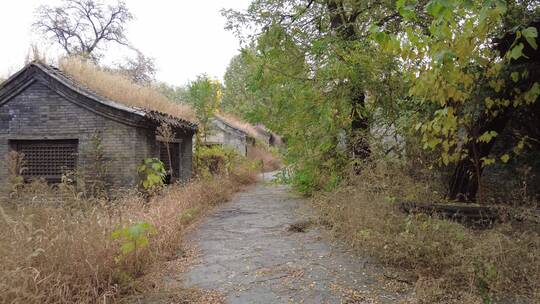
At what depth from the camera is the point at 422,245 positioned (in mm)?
4184

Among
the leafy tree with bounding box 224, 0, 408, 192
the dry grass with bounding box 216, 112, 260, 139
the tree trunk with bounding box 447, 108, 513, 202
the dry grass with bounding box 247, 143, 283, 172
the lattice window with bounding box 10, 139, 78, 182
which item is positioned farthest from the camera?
the dry grass with bounding box 247, 143, 283, 172

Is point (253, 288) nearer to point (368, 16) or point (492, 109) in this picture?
Answer: point (492, 109)

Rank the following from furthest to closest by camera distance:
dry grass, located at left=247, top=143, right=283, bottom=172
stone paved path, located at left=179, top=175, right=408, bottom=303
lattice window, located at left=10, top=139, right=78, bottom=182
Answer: dry grass, located at left=247, top=143, right=283, bottom=172 < lattice window, located at left=10, top=139, right=78, bottom=182 < stone paved path, located at left=179, top=175, right=408, bottom=303

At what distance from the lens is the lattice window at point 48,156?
37.1 feet

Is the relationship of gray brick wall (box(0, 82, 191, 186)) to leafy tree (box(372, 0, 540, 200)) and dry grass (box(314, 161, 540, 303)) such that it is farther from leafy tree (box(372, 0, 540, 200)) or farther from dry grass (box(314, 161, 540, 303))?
leafy tree (box(372, 0, 540, 200))

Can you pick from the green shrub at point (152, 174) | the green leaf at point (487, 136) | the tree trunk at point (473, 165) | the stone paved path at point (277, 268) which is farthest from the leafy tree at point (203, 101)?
the green leaf at point (487, 136)

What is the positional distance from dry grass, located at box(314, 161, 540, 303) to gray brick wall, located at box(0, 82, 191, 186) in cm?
718

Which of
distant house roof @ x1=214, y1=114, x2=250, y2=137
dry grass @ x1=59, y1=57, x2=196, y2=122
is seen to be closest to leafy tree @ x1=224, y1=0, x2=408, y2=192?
dry grass @ x1=59, y1=57, x2=196, y2=122

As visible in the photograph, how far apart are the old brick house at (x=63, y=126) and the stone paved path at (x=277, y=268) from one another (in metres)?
4.71

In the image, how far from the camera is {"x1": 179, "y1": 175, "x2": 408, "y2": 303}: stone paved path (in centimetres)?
383

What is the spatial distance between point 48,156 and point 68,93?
2.02 m

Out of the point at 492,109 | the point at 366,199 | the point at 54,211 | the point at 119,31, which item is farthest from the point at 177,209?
the point at 119,31

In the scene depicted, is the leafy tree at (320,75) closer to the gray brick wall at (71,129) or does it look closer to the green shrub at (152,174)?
the green shrub at (152,174)

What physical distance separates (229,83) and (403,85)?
3718cm
